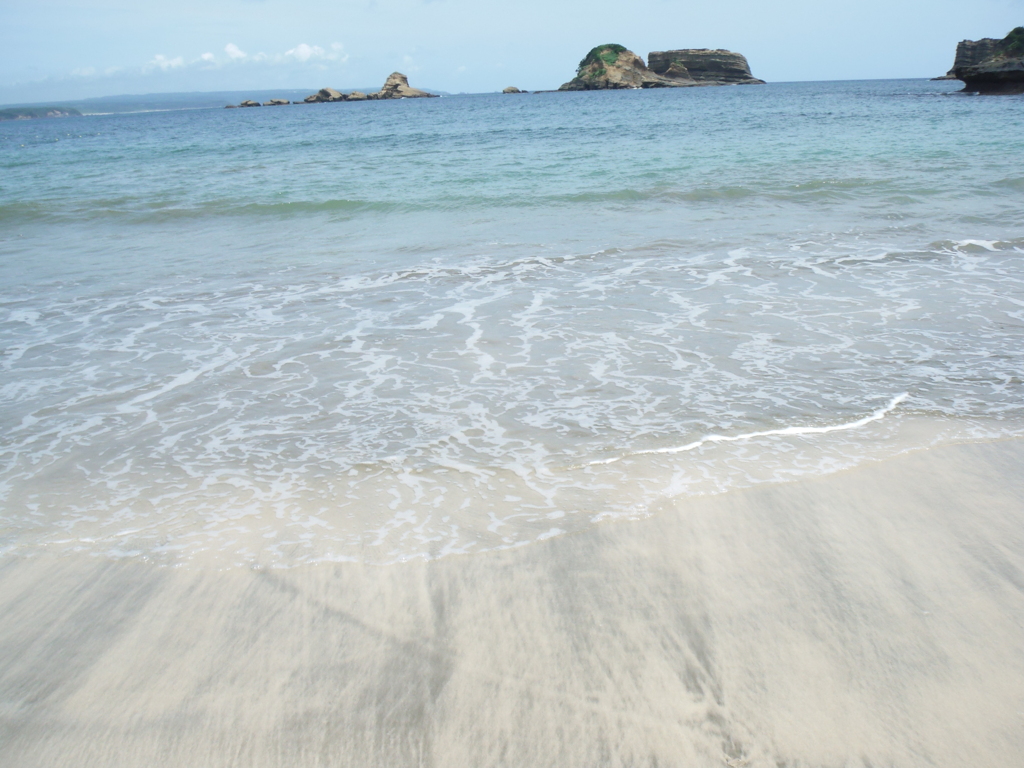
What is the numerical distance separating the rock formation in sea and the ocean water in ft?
166

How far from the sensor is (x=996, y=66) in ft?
157

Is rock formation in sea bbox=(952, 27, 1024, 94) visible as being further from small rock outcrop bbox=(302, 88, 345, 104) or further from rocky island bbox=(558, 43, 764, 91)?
small rock outcrop bbox=(302, 88, 345, 104)

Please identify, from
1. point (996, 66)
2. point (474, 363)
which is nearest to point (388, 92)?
point (996, 66)

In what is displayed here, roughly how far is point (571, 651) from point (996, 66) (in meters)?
63.2

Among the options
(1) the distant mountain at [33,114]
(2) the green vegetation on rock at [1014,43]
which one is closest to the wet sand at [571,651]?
(2) the green vegetation on rock at [1014,43]

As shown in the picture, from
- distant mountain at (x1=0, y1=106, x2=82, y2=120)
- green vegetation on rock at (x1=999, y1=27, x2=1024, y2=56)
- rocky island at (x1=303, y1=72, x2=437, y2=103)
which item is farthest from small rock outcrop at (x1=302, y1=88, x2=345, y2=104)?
green vegetation on rock at (x1=999, y1=27, x2=1024, y2=56)

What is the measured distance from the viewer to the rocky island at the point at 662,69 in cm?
9288

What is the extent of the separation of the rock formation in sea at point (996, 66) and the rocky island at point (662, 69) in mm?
42730

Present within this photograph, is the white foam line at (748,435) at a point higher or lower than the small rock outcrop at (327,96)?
lower

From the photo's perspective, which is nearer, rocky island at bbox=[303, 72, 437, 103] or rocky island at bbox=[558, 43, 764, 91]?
rocky island at bbox=[558, 43, 764, 91]

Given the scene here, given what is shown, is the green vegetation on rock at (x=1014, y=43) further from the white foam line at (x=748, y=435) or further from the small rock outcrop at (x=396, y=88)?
the small rock outcrop at (x=396, y=88)

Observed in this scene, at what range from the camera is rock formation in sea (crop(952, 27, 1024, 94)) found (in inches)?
1870

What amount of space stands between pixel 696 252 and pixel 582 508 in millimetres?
5354

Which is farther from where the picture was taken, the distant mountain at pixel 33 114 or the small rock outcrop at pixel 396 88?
the distant mountain at pixel 33 114
